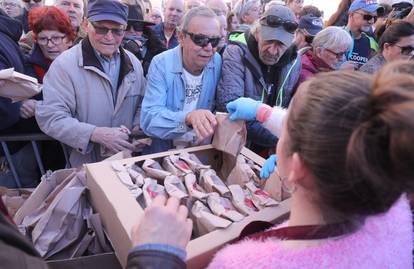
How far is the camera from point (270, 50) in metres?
1.91

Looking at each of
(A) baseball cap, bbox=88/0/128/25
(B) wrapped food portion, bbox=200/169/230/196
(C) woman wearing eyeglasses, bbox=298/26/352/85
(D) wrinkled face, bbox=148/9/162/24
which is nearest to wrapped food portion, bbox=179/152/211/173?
(B) wrapped food portion, bbox=200/169/230/196

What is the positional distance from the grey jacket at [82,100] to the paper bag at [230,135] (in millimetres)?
804

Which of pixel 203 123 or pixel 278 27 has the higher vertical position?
pixel 278 27

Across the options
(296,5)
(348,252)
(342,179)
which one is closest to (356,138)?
(342,179)

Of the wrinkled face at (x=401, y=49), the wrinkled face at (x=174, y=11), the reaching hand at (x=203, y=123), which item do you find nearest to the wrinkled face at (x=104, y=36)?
the reaching hand at (x=203, y=123)

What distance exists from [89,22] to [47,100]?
21.5 inches

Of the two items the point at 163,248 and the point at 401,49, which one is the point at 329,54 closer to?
the point at 401,49

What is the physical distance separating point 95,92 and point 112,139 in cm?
34

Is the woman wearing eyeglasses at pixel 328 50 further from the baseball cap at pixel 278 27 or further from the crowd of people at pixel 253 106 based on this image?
the baseball cap at pixel 278 27

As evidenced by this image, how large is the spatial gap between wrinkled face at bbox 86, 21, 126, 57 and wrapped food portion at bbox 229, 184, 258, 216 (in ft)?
4.12

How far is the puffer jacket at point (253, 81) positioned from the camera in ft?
6.28

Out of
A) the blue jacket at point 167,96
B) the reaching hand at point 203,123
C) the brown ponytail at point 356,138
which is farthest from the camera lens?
the blue jacket at point 167,96

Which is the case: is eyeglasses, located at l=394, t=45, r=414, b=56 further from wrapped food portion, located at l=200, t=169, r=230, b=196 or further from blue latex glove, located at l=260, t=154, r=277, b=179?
wrapped food portion, located at l=200, t=169, r=230, b=196

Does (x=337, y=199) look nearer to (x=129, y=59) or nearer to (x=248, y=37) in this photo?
(x=248, y=37)
